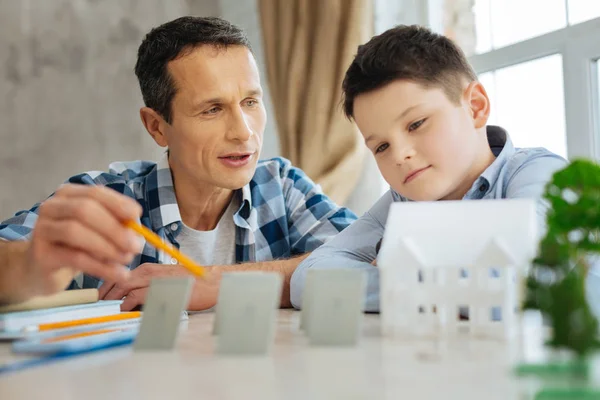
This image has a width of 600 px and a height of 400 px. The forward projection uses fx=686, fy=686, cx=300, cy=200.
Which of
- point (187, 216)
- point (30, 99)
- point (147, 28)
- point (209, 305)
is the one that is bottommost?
point (209, 305)

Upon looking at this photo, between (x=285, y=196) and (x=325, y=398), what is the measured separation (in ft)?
5.04

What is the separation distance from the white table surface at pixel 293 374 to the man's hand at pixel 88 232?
11 centimetres

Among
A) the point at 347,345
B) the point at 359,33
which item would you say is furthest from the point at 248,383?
the point at 359,33

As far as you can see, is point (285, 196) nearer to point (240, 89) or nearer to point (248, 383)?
point (240, 89)

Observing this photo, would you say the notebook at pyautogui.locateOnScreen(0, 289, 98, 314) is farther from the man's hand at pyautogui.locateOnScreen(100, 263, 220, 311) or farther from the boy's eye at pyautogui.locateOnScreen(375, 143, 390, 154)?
the boy's eye at pyautogui.locateOnScreen(375, 143, 390, 154)

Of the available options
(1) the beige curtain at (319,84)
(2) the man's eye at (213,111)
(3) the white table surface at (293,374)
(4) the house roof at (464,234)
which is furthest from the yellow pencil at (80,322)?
(1) the beige curtain at (319,84)

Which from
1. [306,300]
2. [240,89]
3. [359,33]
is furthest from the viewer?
[359,33]

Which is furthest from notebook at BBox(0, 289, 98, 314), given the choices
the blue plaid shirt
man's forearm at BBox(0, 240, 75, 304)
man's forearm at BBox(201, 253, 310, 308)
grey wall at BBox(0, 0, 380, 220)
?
grey wall at BBox(0, 0, 380, 220)

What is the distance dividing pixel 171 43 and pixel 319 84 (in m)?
1.08

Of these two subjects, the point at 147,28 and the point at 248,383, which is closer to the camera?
the point at 248,383

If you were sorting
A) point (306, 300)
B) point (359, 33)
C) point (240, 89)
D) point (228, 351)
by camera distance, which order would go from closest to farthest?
point (228, 351), point (306, 300), point (240, 89), point (359, 33)

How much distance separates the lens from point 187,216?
198cm

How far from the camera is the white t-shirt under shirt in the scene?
189cm

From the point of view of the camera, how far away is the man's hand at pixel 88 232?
784mm
